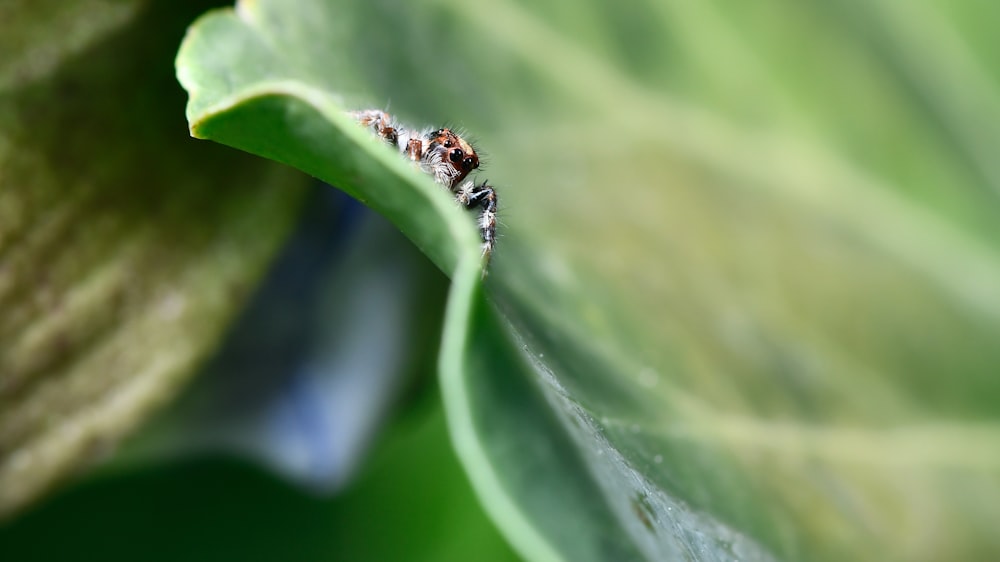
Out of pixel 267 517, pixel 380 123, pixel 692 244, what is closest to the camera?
pixel 380 123

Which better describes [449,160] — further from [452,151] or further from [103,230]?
[103,230]

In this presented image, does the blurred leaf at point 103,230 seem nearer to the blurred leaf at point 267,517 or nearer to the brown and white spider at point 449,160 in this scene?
the brown and white spider at point 449,160

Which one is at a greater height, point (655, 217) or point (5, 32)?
point (655, 217)

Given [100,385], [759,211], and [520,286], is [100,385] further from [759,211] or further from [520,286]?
[759,211]

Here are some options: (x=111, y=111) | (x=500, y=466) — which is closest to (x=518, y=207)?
(x=111, y=111)

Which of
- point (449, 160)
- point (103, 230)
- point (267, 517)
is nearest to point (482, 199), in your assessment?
point (449, 160)

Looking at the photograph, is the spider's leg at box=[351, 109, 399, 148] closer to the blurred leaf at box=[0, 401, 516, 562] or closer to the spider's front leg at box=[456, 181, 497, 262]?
the spider's front leg at box=[456, 181, 497, 262]

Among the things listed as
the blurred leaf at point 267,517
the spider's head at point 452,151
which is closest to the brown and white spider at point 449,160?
the spider's head at point 452,151
